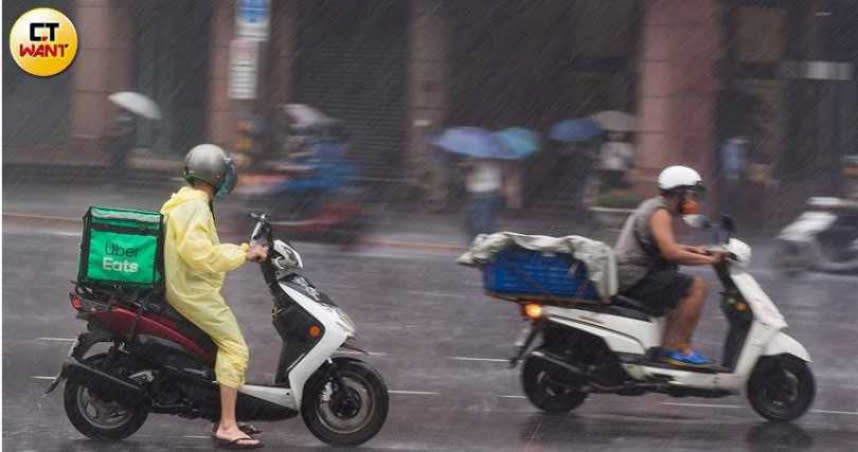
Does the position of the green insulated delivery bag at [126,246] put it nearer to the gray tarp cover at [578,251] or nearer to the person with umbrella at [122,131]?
the gray tarp cover at [578,251]

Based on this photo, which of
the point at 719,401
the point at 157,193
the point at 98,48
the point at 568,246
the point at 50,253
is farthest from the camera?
the point at 98,48

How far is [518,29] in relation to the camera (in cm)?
2361

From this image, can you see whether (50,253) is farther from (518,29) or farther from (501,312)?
(518,29)

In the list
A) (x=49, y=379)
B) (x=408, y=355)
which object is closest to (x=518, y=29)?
(x=408, y=355)

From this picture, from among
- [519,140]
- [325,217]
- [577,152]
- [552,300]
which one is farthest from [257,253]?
[519,140]

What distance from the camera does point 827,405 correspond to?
8625 millimetres

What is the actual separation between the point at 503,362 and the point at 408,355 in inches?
26.0

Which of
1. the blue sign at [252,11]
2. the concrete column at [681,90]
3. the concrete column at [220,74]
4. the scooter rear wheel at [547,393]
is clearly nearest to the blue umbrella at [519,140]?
the concrete column at [681,90]

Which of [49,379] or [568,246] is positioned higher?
[568,246]

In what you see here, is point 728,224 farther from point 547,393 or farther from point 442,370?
point 442,370

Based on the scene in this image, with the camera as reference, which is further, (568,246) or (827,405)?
(827,405)

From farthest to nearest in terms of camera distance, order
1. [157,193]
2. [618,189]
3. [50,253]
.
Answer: [157,193]
[618,189]
[50,253]

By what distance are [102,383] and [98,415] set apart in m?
0.25

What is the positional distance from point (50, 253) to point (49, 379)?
19.8ft
